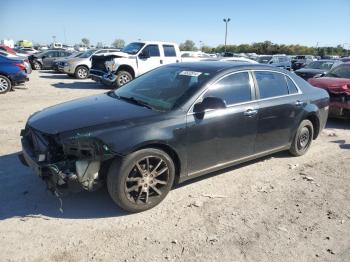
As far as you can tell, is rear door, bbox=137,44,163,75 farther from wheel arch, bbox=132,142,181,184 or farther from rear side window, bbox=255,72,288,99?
wheel arch, bbox=132,142,181,184

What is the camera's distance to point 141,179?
12.3 ft

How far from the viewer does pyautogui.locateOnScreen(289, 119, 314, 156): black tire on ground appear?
5.67 m

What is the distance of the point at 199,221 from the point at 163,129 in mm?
1085

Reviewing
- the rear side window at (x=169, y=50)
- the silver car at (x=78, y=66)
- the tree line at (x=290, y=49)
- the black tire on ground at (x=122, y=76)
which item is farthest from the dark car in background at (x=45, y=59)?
the tree line at (x=290, y=49)

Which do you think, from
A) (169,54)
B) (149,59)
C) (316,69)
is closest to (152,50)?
(149,59)

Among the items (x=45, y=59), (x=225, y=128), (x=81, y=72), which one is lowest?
(x=81, y=72)

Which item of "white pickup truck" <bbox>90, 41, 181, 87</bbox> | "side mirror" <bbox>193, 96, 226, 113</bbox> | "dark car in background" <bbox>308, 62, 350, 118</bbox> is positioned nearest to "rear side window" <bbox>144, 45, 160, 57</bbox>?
"white pickup truck" <bbox>90, 41, 181, 87</bbox>

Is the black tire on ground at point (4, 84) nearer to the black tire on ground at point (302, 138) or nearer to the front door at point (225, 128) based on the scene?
the front door at point (225, 128)

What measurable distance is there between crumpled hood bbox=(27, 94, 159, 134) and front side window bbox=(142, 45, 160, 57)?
10.5 m

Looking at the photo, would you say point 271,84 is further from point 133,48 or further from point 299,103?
point 133,48

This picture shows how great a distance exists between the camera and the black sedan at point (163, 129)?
11.4ft

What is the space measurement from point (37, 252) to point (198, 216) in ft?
5.52

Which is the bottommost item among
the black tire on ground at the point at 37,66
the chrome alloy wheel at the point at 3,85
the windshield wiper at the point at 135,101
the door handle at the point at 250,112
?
the black tire on ground at the point at 37,66

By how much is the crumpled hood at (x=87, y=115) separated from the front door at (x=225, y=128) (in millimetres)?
630
